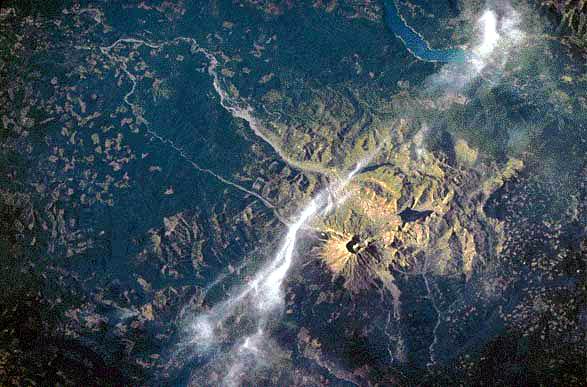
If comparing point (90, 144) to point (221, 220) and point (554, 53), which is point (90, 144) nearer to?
point (221, 220)

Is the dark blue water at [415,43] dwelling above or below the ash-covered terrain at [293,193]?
above

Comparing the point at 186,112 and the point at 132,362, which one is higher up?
the point at 186,112

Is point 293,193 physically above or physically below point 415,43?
below

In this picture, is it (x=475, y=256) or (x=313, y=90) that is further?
(x=313, y=90)

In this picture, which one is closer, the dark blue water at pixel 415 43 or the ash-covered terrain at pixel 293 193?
the ash-covered terrain at pixel 293 193

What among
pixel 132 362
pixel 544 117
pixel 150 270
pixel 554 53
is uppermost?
pixel 554 53

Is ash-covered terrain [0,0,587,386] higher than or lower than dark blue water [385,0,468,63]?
lower

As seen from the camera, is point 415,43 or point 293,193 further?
point 415,43

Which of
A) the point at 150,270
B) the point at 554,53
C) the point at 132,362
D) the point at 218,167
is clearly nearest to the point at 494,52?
the point at 554,53
